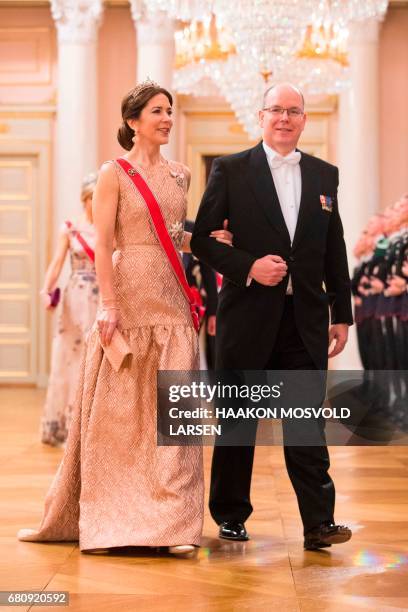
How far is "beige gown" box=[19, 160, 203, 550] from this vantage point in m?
4.16

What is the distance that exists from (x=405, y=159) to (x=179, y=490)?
371 inches

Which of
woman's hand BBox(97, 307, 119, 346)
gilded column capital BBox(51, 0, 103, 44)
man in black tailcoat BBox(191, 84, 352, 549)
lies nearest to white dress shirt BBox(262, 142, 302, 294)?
man in black tailcoat BBox(191, 84, 352, 549)

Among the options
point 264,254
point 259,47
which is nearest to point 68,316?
point 259,47

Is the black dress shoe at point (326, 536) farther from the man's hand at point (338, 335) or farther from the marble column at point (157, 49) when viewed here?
the marble column at point (157, 49)

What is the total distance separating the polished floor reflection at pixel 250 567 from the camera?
3449 millimetres

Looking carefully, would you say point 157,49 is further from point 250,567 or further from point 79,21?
point 250,567

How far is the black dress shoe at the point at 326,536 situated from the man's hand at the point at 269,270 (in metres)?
0.86

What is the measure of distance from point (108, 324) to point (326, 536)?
1.06 m

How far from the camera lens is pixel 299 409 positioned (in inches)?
166

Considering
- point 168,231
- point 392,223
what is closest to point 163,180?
point 168,231

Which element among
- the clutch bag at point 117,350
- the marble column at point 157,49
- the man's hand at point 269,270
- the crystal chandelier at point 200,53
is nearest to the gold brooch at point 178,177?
the man's hand at point 269,270

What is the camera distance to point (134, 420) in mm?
4270

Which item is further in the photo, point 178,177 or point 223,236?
point 178,177

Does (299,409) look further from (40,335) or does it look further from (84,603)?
(40,335)
